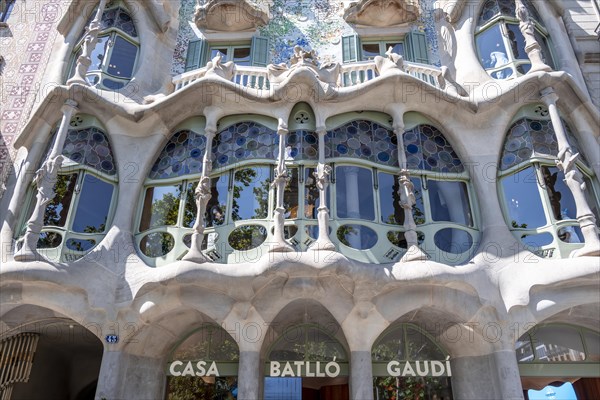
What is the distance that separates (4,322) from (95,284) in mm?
2622

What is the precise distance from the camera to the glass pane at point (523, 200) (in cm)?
968

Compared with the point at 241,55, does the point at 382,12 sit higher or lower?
higher

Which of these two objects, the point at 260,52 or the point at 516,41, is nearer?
the point at 516,41

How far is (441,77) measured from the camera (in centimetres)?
1099

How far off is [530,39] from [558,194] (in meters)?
3.83

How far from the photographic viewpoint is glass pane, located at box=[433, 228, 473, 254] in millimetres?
9578

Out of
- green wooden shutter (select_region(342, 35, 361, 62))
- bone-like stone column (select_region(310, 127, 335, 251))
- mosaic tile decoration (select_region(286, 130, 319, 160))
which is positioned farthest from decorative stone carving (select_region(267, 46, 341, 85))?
green wooden shutter (select_region(342, 35, 361, 62))

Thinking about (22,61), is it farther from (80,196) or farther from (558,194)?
(558,194)

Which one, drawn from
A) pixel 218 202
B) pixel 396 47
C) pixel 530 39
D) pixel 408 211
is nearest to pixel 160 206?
pixel 218 202

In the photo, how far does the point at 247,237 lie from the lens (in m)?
9.46

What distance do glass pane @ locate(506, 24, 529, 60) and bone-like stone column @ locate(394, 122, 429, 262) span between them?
406 centimetres

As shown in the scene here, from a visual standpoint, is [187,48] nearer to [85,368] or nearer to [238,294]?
[238,294]

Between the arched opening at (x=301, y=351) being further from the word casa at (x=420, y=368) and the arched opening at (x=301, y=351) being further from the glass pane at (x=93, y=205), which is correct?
the glass pane at (x=93, y=205)

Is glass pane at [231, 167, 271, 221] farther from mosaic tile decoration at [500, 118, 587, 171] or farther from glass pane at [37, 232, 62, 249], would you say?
mosaic tile decoration at [500, 118, 587, 171]
